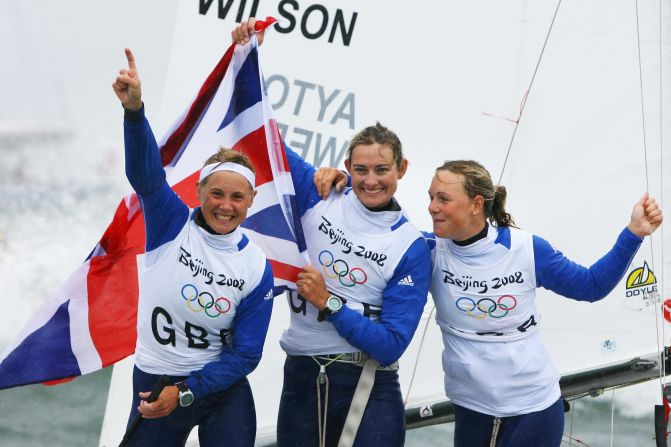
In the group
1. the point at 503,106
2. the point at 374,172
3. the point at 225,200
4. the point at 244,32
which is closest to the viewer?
the point at 225,200

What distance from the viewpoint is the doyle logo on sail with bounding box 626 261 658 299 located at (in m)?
3.74

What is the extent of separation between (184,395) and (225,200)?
17.9 inches

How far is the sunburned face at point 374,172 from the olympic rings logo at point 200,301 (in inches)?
17.1

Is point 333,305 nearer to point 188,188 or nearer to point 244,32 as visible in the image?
point 188,188

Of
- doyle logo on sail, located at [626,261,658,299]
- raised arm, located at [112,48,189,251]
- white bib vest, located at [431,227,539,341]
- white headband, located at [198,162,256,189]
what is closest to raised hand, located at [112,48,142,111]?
raised arm, located at [112,48,189,251]

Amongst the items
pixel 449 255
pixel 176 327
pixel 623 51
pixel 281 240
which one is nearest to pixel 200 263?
pixel 176 327

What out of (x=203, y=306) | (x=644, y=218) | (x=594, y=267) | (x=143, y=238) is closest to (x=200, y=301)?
(x=203, y=306)

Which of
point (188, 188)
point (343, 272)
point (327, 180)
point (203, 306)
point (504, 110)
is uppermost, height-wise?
point (504, 110)

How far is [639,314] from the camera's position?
379 centimetres

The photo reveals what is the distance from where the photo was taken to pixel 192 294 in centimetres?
241

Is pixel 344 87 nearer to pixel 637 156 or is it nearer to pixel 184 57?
pixel 184 57

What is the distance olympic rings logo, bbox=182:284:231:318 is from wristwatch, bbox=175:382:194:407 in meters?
0.17

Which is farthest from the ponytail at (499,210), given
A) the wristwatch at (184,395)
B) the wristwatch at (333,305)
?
the wristwatch at (184,395)

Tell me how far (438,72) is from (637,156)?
0.85 meters
